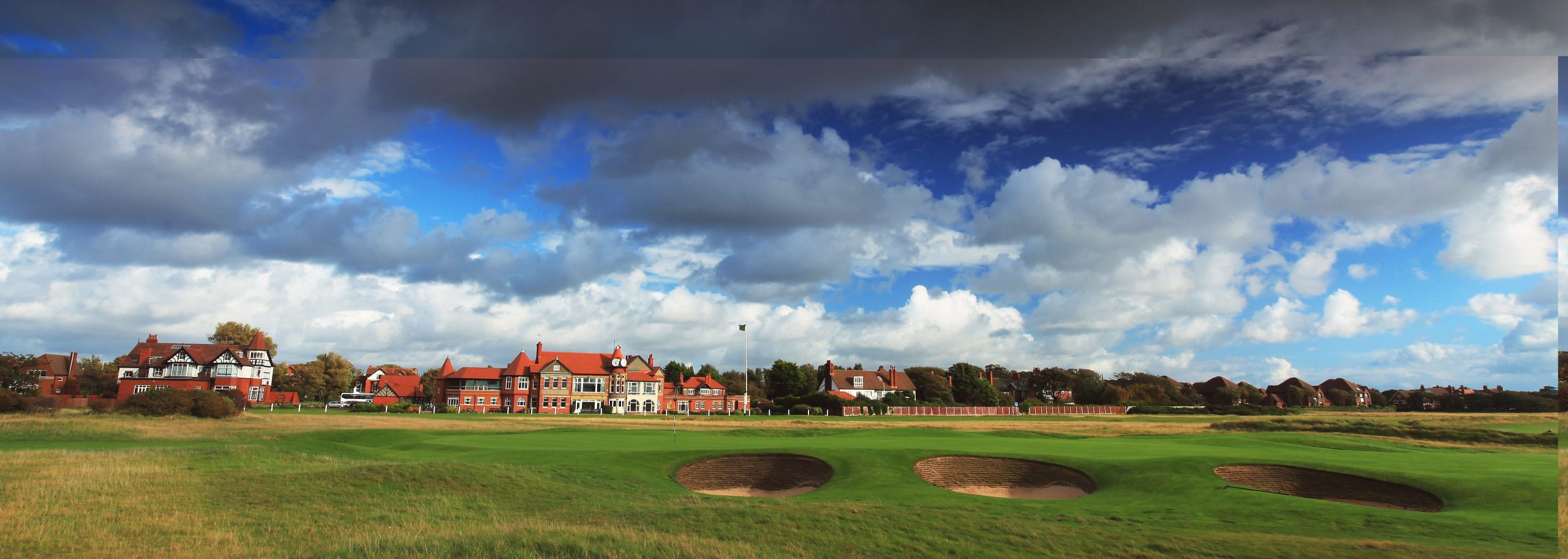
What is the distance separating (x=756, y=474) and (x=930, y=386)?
85554mm

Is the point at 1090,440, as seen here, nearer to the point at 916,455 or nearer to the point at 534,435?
the point at 916,455

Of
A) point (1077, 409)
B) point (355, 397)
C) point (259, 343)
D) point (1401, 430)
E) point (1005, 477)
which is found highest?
point (259, 343)

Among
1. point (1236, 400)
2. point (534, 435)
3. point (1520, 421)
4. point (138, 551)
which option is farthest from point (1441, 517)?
point (1236, 400)

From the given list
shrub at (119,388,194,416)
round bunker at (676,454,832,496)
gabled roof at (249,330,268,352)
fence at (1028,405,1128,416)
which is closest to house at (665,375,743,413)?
fence at (1028,405,1128,416)

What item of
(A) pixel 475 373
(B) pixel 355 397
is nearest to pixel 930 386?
(A) pixel 475 373

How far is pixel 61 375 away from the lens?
3765 inches

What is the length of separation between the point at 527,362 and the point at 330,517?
3101 inches

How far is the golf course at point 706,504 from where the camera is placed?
13.6 m

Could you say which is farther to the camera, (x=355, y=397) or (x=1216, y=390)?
(x=1216, y=390)

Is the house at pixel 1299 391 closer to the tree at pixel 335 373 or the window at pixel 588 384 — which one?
the window at pixel 588 384

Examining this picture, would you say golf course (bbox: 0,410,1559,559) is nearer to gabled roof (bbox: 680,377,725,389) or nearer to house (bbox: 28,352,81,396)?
gabled roof (bbox: 680,377,725,389)

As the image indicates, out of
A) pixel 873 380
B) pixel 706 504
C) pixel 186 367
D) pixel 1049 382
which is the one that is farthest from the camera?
pixel 1049 382

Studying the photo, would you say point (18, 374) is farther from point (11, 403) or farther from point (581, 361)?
point (581, 361)

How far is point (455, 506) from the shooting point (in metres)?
17.8
